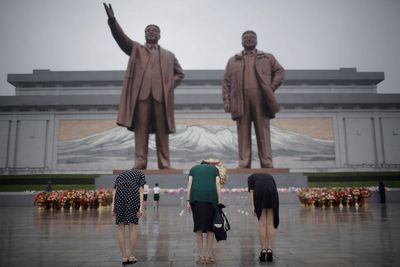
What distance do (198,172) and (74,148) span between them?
92.6 feet

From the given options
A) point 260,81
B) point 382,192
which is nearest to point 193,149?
point 260,81

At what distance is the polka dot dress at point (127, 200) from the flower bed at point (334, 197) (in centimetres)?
914

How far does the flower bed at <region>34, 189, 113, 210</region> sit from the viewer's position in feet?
38.1

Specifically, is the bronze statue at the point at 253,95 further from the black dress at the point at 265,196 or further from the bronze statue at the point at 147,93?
the black dress at the point at 265,196

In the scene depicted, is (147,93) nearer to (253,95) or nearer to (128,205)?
(253,95)

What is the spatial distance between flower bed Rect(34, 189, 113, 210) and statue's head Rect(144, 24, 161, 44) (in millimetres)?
5467

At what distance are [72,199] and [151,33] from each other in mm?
6194

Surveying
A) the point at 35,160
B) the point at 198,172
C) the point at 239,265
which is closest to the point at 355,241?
the point at 239,265

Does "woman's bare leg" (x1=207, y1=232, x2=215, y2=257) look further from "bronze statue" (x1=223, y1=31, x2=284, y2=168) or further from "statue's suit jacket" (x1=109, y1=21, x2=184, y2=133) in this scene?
"bronze statue" (x1=223, y1=31, x2=284, y2=168)

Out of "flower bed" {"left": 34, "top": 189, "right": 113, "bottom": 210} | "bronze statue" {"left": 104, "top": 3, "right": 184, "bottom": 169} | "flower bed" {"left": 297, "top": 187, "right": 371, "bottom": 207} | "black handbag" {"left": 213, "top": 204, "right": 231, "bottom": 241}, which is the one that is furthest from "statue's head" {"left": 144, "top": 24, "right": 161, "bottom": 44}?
"black handbag" {"left": 213, "top": 204, "right": 231, "bottom": 241}

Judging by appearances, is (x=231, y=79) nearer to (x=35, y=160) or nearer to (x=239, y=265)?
(x=239, y=265)

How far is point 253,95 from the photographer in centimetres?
1372

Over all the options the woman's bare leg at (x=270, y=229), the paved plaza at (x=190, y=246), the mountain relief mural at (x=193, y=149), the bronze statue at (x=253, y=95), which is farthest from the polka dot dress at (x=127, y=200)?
the mountain relief mural at (x=193, y=149)

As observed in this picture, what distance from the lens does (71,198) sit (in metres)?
11.7
